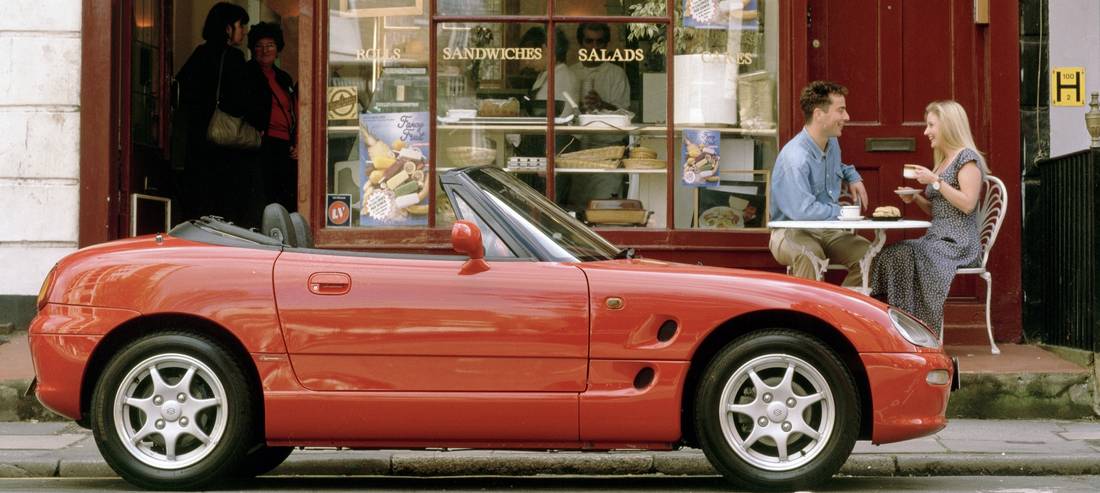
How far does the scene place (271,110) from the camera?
1259cm

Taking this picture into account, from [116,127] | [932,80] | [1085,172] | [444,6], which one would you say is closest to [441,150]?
[444,6]

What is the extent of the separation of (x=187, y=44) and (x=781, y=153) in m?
5.90

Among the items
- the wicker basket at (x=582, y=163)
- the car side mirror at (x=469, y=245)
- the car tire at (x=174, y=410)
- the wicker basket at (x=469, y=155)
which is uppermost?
the wicker basket at (x=469, y=155)

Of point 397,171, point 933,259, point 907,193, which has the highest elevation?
point 397,171

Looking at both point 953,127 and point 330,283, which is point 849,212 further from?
point 330,283

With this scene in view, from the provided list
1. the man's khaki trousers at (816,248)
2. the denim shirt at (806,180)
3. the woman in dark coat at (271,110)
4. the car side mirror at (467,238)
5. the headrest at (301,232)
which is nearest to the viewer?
the car side mirror at (467,238)

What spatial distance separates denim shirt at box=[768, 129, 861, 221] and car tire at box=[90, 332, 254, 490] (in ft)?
13.7

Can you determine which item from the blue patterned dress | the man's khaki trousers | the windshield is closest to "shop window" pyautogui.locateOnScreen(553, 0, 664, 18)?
the man's khaki trousers

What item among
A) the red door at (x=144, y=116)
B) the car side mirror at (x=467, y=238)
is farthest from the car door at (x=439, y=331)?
the red door at (x=144, y=116)

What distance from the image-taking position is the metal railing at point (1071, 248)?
955 cm

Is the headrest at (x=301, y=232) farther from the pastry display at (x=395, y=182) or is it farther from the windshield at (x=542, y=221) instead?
the pastry display at (x=395, y=182)

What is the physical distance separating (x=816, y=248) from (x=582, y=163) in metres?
1.82

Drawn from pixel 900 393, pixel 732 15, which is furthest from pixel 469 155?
pixel 900 393

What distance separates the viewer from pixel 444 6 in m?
10.7
